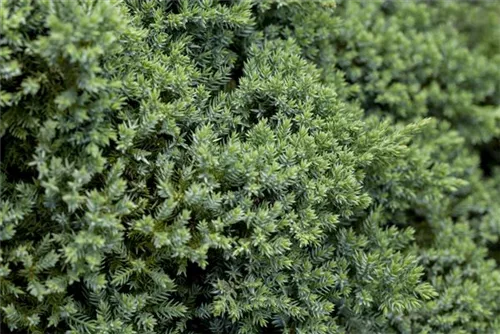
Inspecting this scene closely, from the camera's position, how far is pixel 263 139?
1.63m

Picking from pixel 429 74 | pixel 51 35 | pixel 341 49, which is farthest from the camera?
pixel 429 74

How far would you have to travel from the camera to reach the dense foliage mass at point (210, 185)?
1399mm

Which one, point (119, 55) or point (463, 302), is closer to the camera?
point (119, 55)

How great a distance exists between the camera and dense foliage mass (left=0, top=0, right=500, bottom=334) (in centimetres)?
140

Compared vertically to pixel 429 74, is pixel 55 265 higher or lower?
lower

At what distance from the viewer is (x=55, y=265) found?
1.47m

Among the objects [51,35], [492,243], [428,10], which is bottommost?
[492,243]

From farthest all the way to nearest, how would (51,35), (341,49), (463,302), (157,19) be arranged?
(341,49), (463,302), (157,19), (51,35)

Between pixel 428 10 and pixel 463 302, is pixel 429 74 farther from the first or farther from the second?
pixel 463 302

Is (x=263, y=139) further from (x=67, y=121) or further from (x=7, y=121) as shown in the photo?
(x=7, y=121)

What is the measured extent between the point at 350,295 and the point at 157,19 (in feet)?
3.35

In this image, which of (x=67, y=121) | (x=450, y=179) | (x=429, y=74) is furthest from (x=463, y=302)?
(x=67, y=121)

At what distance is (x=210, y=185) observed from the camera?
151 centimetres

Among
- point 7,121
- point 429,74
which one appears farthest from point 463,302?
point 7,121
